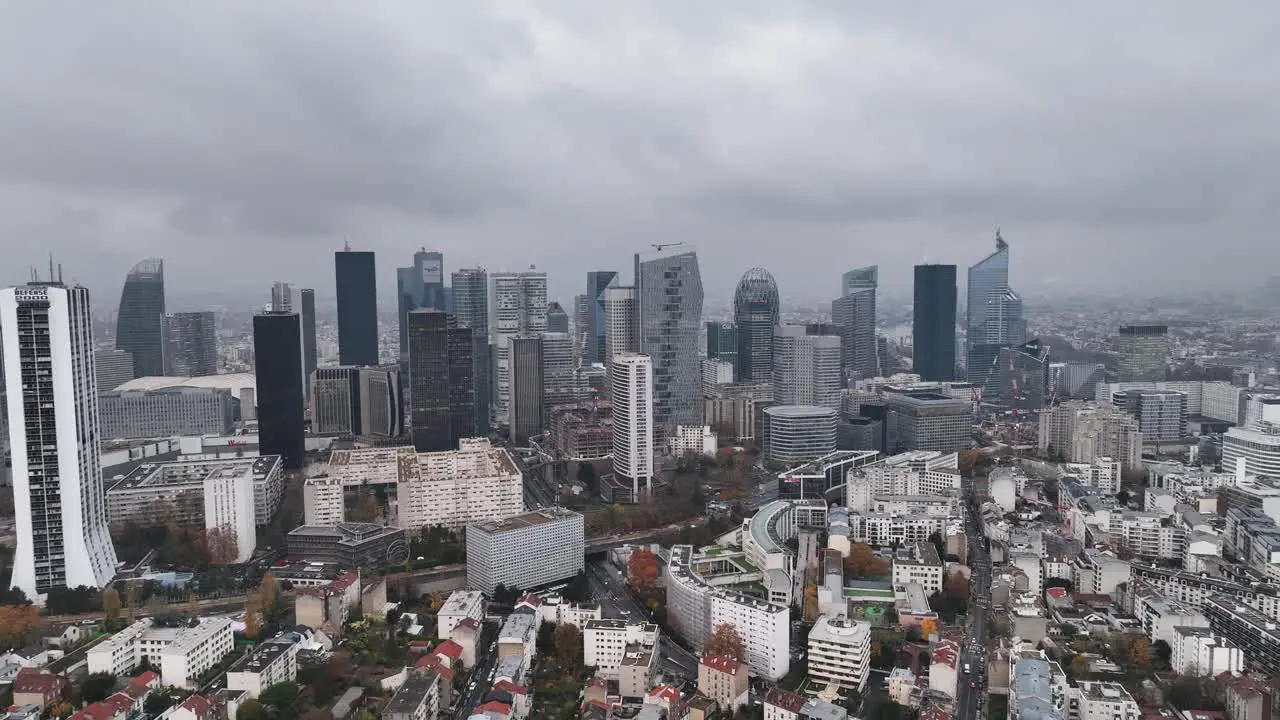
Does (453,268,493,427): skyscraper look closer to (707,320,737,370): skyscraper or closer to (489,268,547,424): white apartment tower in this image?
(489,268,547,424): white apartment tower

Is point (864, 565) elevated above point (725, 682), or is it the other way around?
point (864, 565)

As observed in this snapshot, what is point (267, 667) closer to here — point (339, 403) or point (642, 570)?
point (642, 570)

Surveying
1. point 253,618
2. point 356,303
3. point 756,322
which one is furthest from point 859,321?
point 253,618

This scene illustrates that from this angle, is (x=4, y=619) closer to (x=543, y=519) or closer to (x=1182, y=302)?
(x=543, y=519)

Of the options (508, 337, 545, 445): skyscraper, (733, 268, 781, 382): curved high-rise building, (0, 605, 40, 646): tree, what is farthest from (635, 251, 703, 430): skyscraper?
(0, 605, 40, 646): tree

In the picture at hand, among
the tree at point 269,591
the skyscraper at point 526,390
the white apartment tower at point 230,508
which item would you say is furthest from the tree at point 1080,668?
the skyscraper at point 526,390

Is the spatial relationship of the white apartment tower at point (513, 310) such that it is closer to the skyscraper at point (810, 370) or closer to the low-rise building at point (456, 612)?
the skyscraper at point (810, 370)
